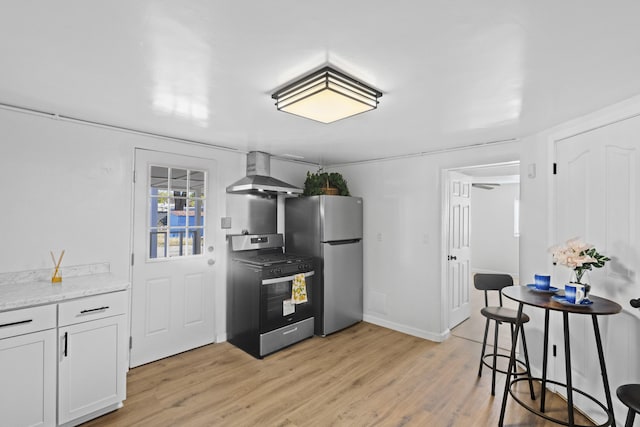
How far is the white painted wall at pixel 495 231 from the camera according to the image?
23.7 feet

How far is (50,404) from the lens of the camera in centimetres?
205

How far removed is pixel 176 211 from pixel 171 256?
1.56 ft

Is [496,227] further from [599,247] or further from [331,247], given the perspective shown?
[599,247]

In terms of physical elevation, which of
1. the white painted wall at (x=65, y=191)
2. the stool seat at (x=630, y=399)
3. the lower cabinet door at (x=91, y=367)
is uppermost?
the white painted wall at (x=65, y=191)

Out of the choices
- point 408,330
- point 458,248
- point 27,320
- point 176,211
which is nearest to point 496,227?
point 458,248

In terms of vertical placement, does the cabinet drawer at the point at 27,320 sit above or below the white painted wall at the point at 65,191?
below

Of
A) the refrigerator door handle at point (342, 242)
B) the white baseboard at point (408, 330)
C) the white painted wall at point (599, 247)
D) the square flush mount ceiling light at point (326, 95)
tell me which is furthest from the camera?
the refrigerator door handle at point (342, 242)

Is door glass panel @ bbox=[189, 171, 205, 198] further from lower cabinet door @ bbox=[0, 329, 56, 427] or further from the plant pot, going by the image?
lower cabinet door @ bbox=[0, 329, 56, 427]

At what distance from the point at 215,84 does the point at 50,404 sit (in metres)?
2.35

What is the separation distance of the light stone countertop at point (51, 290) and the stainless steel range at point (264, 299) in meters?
1.25

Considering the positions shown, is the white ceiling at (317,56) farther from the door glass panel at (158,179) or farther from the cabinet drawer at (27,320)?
the cabinet drawer at (27,320)

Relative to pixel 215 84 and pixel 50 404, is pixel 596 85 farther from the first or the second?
pixel 50 404

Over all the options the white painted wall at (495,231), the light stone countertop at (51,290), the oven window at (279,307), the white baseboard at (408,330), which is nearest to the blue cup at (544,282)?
the white baseboard at (408,330)

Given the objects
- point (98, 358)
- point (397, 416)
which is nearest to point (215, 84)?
point (98, 358)
